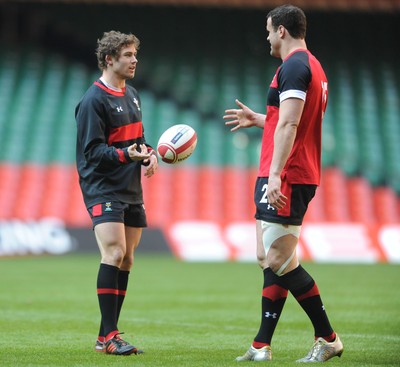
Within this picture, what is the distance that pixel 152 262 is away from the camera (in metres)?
18.0

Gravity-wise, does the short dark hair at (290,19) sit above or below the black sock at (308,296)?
above

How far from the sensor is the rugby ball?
7371 millimetres

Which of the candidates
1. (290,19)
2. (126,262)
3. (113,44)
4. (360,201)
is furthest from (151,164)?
(360,201)

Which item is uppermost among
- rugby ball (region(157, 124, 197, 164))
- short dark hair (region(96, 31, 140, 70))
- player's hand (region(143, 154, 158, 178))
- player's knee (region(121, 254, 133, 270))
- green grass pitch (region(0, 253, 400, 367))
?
short dark hair (region(96, 31, 140, 70))

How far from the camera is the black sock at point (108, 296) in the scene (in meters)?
6.88

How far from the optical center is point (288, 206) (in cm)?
634

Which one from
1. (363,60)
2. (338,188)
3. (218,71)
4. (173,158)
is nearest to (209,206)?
(338,188)

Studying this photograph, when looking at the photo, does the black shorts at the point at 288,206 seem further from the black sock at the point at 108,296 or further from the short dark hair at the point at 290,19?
the black sock at the point at 108,296

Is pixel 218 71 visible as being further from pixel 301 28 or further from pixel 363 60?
pixel 301 28

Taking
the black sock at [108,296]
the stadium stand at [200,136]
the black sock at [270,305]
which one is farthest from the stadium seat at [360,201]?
the black sock at [270,305]

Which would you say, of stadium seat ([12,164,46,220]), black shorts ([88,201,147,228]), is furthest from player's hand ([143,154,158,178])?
stadium seat ([12,164,46,220])

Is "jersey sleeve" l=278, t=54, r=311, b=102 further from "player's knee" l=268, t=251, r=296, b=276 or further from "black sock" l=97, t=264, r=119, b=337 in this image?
"black sock" l=97, t=264, r=119, b=337

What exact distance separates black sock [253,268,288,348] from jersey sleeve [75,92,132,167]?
1320mm

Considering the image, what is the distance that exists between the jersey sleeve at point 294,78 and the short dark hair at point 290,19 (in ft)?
0.72
